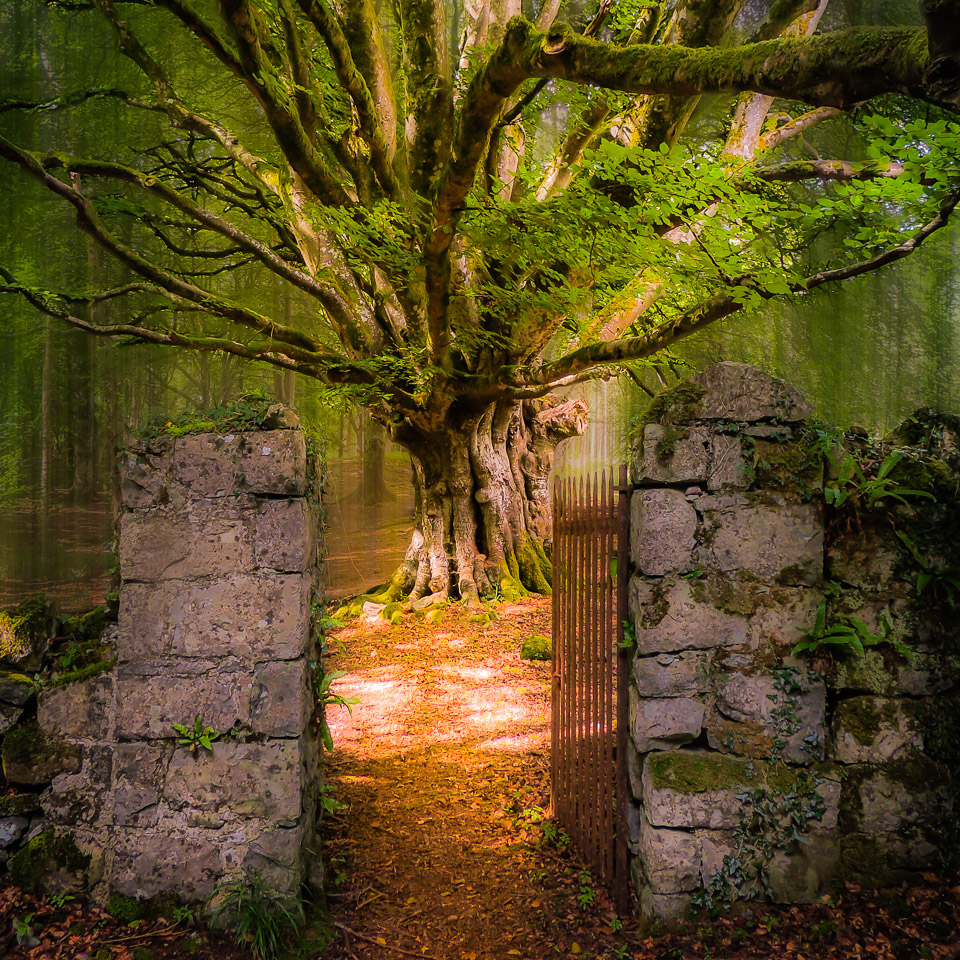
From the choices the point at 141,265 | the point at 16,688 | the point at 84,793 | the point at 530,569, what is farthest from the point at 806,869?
the point at 141,265

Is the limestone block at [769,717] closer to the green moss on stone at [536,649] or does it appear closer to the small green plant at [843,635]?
the small green plant at [843,635]

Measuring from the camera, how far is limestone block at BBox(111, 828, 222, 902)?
2.85 m

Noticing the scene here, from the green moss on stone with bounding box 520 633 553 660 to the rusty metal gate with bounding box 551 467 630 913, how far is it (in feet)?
11.2

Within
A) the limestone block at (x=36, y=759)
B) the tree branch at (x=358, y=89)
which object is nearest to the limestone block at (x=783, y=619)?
the limestone block at (x=36, y=759)

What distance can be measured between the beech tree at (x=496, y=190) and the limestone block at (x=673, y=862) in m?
3.34

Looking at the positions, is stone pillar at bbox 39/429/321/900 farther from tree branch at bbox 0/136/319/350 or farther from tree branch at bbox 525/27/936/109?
tree branch at bbox 0/136/319/350

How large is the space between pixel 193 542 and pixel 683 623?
8.62ft

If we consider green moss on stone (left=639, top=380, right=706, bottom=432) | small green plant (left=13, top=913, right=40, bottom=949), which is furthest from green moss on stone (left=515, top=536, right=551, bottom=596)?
small green plant (left=13, top=913, right=40, bottom=949)

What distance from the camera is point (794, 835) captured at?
2.88 m

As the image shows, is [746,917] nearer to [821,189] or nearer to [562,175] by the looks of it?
[562,175]

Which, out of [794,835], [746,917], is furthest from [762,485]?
[746,917]

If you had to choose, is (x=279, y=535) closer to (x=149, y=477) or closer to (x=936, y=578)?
(x=149, y=477)

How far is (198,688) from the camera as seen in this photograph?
290 centimetres

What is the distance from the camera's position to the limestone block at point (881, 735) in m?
2.91
